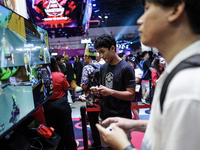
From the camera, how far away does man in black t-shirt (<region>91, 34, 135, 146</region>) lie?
6.19 feet

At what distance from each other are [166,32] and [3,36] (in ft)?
3.42

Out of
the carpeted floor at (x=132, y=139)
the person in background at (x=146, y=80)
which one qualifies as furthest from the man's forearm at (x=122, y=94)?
the person in background at (x=146, y=80)

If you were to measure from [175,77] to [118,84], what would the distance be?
144 centimetres

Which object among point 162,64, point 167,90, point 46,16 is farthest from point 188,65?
point 46,16

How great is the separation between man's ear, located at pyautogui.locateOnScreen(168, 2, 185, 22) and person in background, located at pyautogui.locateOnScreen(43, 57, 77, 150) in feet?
7.04

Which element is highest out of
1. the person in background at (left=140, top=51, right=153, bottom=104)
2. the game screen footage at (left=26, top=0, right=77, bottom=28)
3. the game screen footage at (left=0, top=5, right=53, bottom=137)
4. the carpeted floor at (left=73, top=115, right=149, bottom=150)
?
the game screen footage at (left=26, top=0, right=77, bottom=28)

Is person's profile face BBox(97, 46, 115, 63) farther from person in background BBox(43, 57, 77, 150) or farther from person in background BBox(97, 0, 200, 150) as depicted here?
person in background BBox(97, 0, 200, 150)

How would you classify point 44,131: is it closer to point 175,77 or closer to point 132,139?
point 175,77

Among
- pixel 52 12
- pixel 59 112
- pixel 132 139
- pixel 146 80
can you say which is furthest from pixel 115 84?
pixel 146 80

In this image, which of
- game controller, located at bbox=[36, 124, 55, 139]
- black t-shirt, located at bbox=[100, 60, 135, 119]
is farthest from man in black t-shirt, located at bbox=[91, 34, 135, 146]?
game controller, located at bbox=[36, 124, 55, 139]

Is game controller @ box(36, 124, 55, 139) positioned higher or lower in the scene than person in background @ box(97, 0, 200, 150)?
lower

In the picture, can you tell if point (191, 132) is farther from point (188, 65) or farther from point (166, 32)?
point (166, 32)

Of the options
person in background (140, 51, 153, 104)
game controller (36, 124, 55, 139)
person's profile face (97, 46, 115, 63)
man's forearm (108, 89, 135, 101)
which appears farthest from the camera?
person in background (140, 51, 153, 104)

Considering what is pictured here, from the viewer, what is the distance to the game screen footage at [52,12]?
3.47m
